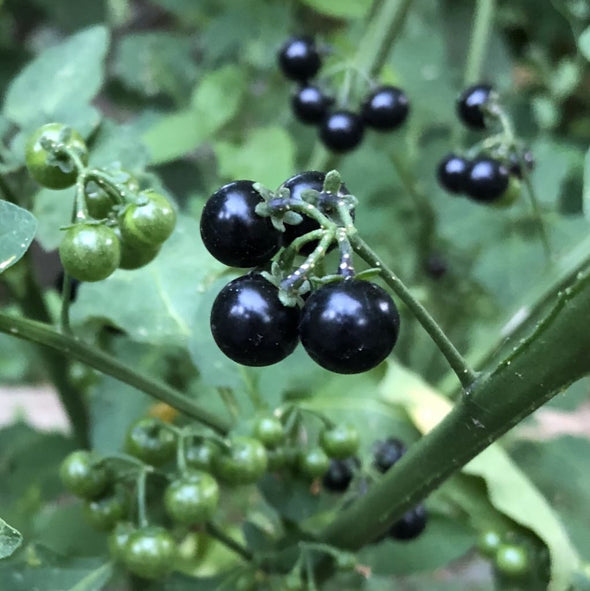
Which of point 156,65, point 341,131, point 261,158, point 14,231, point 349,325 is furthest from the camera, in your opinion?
point 156,65

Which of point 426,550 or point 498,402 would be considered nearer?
point 498,402

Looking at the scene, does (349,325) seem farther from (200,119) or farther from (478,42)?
(200,119)

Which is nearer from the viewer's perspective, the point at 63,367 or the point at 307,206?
the point at 307,206

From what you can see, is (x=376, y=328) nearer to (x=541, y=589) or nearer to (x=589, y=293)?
(x=589, y=293)

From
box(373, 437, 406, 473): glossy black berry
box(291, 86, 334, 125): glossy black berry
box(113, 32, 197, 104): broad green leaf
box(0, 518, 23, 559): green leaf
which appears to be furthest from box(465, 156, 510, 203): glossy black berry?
box(113, 32, 197, 104): broad green leaf

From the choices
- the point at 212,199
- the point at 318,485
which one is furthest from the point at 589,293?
the point at 318,485

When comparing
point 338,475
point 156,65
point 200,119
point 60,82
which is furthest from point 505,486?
point 156,65

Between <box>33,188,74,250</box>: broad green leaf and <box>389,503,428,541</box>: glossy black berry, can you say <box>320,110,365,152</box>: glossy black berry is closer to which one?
<box>33,188,74,250</box>: broad green leaf

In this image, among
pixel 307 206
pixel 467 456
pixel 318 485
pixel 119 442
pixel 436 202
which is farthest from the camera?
pixel 436 202
